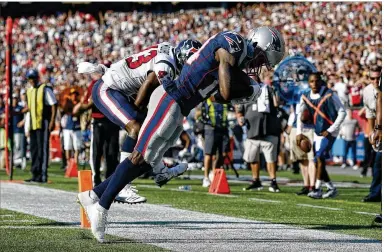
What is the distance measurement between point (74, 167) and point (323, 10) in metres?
18.5

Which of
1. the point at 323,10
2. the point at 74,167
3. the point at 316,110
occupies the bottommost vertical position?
the point at 74,167

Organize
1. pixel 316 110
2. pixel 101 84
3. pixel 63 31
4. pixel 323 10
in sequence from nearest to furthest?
pixel 101 84 < pixel 316 110 < pixel 323 10 < pixel 63 31

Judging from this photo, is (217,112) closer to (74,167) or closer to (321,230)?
(74,167)

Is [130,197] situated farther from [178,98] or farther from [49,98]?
[49,98]

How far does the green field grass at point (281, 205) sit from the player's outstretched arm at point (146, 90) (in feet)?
5.01

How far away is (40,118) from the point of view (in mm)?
16344

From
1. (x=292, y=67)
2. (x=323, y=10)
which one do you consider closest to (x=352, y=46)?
(x=323, y=10)

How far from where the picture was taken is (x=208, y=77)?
7.77 metres

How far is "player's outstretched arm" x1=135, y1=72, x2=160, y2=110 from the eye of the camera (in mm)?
9414

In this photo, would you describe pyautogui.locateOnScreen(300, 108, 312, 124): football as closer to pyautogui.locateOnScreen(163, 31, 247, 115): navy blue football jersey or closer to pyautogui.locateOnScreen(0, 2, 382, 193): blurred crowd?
pyautogui.locateOnScreen(163, 31, 247, 115): navy blue football jersey

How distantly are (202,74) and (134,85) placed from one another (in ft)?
7.57

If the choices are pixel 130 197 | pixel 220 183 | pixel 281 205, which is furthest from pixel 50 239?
pixel 220 183

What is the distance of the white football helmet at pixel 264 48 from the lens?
26.6 ft

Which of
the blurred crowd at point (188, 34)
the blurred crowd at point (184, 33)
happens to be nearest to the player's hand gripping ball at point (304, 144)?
the blurred crowd at point (188, 34)
